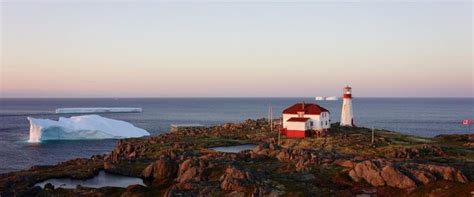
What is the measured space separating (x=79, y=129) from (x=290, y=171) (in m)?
55.2

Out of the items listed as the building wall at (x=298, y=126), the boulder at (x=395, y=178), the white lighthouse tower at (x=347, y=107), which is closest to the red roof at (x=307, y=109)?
the building wall at (x=298, y=126)

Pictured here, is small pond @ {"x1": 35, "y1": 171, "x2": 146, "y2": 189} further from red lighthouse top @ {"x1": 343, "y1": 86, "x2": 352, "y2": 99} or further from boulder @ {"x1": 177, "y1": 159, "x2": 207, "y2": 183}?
red lighthouse top @ {"x1": 343, "y1": 86, "x2": 352, "y2": 99}

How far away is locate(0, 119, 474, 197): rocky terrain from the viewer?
3011cm

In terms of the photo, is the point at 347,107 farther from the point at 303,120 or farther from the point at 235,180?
the point at 235,180

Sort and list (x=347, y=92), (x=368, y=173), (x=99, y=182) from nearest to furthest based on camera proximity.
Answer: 1. (x=368, y=173)
2. (x=99, y=182)
3. (x=347, y=92)

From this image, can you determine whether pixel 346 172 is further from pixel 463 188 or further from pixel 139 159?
pixel 139 159

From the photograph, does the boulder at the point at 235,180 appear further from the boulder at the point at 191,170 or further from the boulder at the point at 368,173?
the boulder at the point at 368,173

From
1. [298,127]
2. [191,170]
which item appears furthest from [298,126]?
[191,170]

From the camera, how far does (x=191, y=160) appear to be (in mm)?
37625

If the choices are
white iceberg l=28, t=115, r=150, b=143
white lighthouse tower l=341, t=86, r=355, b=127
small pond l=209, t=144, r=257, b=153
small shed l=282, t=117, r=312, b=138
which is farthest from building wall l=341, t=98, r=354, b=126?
white iceberg l=28, t=115, r=150, b=143

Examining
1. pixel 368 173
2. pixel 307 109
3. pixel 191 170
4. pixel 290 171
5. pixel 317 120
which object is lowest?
pixel 290 171

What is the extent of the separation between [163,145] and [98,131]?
106 feet

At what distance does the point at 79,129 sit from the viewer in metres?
81.1

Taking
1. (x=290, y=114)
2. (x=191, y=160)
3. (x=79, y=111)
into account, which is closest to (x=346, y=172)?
(x=191, y=160)
